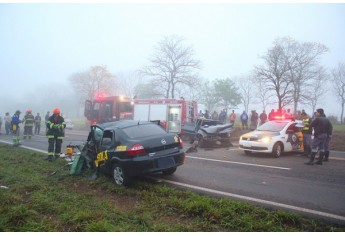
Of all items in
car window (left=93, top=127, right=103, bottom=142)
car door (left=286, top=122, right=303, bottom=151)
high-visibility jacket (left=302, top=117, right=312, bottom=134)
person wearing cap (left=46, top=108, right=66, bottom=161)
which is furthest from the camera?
car door (left=286, top=122, right=303, bottom=151)

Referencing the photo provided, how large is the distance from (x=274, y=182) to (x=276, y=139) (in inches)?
169

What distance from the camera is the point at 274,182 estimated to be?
661 cm

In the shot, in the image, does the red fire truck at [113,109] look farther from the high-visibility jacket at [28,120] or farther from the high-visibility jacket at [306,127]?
the high-visibility jacket at [306,127]

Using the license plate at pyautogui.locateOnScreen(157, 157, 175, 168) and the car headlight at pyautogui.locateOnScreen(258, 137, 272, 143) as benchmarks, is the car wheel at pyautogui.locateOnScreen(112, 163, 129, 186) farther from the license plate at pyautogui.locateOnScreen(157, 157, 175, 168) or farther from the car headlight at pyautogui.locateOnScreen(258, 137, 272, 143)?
the car headlight at pyautogui.locateOnScreen(258, 137, 272, 143)

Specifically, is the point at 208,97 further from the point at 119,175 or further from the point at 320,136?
the point at 119,175

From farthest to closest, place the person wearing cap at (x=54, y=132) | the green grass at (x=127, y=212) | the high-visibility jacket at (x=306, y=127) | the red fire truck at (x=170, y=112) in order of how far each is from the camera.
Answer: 1. the red fire truck at (x=170, y=112)
2. the high-visibility jacket at (x=306, y=127)
3. the person wearing cap at (x=54, y=132)
4. the green grass at (x=127, y=212)

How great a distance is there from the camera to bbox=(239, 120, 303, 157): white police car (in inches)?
414

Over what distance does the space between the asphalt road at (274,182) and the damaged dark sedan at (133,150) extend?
814mm

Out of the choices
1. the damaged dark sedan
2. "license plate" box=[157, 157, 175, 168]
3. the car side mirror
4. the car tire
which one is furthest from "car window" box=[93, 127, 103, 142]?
"license plate" box=[157, 157, 175, 168]

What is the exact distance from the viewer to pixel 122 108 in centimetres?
2117

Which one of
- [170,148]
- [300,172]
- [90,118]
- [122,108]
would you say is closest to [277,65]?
[122,108]

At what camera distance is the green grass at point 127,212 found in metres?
4.05

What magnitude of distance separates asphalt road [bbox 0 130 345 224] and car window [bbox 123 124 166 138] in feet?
4.06

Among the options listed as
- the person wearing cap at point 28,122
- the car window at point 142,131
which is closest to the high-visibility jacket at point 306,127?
the car window at point 142,131
